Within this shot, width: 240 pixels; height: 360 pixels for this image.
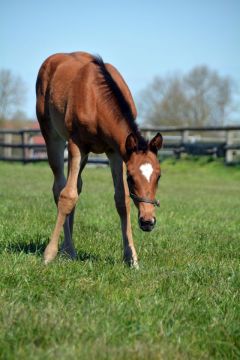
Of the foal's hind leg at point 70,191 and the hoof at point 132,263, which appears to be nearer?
the hoof at point 132,263

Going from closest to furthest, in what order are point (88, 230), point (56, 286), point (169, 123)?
point (56, 286) → point (88, 230) → point (169, 123)

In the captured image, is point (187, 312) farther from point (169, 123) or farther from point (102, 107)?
point (169, 123)

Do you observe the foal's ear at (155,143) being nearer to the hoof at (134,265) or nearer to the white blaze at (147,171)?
the white blaze at (147,171)

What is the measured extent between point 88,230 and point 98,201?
3.49 meters

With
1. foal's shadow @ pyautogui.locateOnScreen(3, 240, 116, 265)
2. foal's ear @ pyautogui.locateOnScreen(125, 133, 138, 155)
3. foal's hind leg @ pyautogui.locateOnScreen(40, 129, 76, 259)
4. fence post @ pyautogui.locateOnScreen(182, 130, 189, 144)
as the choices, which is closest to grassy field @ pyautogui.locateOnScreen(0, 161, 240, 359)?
foal's shadow @ pyautogui.locateOnScreen(3, 240, 116, 265)

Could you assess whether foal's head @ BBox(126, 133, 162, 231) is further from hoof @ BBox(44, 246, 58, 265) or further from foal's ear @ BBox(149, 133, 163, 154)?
hoof @ BBox(44, 246, 58, 265)

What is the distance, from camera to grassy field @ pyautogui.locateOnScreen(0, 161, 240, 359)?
2.76m

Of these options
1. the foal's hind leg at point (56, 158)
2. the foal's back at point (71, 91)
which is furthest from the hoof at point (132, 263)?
the foal's hind leg at point (56, 158)

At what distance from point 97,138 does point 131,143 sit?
0.69 meters

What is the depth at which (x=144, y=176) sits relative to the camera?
4500 millimetres

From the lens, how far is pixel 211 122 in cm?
5297

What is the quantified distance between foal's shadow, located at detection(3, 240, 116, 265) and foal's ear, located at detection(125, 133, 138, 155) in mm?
974

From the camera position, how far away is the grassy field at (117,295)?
109 inches

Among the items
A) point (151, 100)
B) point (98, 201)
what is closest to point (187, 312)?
point (98, 201)
